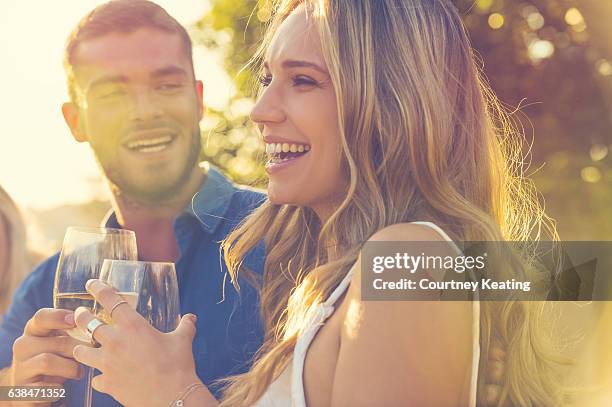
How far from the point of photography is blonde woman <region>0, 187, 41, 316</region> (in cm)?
206

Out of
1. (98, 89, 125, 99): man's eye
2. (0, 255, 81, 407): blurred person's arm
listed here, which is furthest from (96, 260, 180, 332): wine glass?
(98, 89, 125, 99): man's eye

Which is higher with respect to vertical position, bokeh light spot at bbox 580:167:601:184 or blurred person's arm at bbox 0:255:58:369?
bokeh light spot at bbox 580:167:601:184

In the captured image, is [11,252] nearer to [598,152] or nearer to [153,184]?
[153,184]

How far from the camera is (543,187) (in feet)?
6.19

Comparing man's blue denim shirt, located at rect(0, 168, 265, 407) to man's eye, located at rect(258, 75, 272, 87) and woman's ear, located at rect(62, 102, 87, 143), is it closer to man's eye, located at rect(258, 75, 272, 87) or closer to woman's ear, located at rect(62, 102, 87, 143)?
woman's ear, located at rect(62, 102, 87, 143)

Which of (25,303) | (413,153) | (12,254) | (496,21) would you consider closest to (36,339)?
(25,303)

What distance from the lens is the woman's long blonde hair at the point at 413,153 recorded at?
1.64 metres

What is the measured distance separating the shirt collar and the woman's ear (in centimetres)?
19

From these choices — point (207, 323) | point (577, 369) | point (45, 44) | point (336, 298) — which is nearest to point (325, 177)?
point (336, 298)

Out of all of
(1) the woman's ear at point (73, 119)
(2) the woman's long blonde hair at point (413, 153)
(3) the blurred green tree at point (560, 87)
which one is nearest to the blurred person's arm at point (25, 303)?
(1) the woman's ear at point (73, 119)

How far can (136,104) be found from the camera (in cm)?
204

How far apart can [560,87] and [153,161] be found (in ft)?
3.04

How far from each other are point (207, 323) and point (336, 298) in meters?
0.53

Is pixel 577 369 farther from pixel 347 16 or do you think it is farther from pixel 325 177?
pixel 347 16
